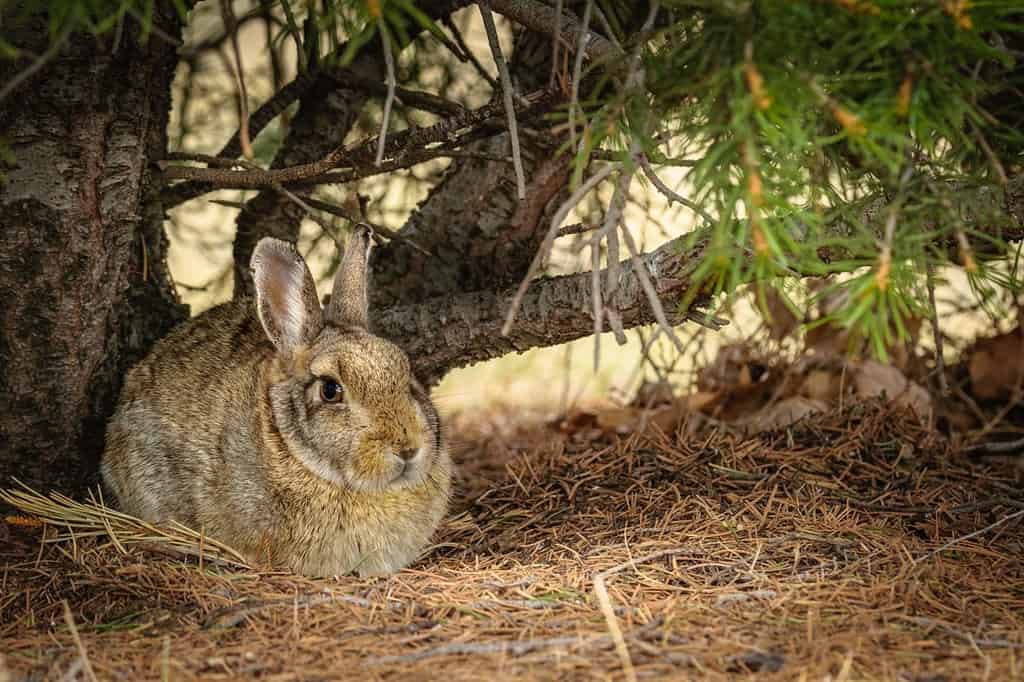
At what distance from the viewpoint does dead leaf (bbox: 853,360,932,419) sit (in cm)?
452

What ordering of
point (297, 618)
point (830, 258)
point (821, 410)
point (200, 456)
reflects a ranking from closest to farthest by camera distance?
1. point (297, 618)
2. point (830, 258)
3. point (200, 456)
4. point (821, 410)

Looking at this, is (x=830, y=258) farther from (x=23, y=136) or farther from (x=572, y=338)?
(x=23, y=136)

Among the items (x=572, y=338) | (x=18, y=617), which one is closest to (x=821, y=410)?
(x=572, y=338)

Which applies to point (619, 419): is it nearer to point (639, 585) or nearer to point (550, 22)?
point (639, 585)

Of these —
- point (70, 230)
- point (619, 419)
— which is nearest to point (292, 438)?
point (70, 230)

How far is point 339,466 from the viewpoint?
124 inches

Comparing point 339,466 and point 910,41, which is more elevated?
point 910,41

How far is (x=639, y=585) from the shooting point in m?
2.88

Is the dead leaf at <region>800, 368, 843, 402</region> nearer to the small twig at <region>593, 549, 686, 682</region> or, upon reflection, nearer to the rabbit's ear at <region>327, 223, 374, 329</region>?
the small twig at <region>593, 549, 686, 682</region>

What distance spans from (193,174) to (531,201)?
1.28 meters

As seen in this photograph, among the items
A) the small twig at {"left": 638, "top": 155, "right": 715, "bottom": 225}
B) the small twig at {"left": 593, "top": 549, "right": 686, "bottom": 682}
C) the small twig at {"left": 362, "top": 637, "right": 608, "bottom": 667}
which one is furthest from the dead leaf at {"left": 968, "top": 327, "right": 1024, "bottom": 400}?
the small twig at {"left": 362, "top": 637, "right": 608, "bottom": 667}

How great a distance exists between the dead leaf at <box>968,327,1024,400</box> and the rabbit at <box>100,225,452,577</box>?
2.71 metres

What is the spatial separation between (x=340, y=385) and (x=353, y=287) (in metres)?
0.54

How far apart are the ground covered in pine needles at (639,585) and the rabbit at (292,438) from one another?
16 centimetres
